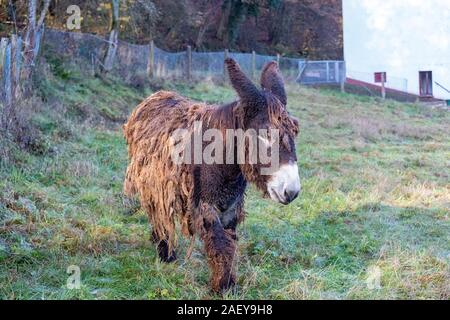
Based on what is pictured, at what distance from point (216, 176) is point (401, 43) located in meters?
22.3

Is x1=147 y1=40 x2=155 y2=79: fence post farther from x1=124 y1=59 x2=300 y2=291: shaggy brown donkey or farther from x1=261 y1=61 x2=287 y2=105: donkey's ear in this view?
x1=261 y1=61 x2=287 y2=105: donkey's ear

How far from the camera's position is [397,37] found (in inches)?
935

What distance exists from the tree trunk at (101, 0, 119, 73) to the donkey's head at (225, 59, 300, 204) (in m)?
11.7

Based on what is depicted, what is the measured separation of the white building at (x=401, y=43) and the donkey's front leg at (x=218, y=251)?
861 inches

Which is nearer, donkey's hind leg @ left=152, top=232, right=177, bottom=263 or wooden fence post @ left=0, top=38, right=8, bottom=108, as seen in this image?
donkey's hind leg @ left=152, top=232, right=177, bottom=263

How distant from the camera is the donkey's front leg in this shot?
3.63 metres

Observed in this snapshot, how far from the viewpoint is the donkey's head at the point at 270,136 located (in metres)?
3.37

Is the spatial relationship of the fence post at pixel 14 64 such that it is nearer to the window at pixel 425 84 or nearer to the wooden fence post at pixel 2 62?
the wooden fence post at pixel 2 62

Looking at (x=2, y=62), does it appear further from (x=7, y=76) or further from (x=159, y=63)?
(x=159, y=63)

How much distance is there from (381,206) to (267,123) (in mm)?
3566

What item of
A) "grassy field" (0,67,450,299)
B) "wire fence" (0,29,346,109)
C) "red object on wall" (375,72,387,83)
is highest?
"wire fence" (0,29,346,109)

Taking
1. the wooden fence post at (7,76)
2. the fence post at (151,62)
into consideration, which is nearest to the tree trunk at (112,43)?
the fence post at (151,62)

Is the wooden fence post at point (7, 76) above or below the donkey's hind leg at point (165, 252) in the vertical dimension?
above

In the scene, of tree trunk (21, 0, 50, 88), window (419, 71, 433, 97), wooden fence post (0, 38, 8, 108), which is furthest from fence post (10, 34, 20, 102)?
window (419, 71, 433, 97)
